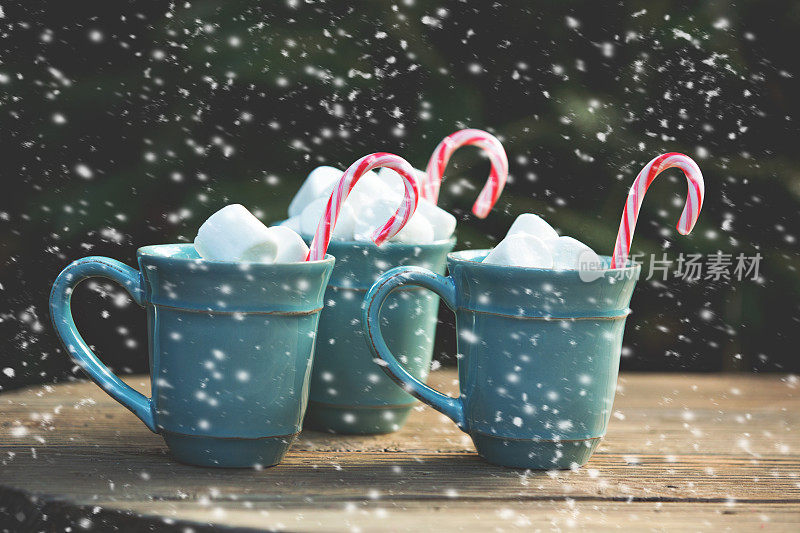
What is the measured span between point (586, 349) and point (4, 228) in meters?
1.01

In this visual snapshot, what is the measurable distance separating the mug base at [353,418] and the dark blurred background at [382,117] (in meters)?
0.57

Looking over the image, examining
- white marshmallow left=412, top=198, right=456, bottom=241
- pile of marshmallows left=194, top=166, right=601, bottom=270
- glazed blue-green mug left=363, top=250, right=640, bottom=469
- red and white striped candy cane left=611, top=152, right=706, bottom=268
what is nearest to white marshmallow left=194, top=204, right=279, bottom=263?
pile of marshmallows left=194, top=166, right=601, bottom=270

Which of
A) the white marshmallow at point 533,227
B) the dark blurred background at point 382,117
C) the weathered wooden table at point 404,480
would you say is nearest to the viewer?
the weathered wooden table at point 404,480

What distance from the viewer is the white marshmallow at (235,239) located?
833 millimetres

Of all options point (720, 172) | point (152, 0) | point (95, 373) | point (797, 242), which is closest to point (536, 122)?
point (720, 172)

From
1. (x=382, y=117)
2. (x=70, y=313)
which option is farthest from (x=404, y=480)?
(x=382, y=117)

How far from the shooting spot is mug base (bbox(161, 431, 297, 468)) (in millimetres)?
829

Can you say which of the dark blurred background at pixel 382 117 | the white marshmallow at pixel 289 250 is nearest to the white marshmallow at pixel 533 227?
the white marshmallow at pixel 289 250

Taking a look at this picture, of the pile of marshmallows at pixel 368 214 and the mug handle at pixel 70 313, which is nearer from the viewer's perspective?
the mug handle at pixel 70 313

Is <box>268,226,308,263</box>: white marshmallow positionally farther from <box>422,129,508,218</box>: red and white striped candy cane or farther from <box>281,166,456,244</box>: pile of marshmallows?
<box>422,129,508,218</box>: red and white striped candy cane

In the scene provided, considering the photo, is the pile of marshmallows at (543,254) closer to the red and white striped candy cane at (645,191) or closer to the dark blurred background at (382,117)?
the red and white striped candy cane at (645,191)

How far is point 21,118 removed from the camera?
1.46 meters

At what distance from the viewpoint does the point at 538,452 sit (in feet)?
2.78

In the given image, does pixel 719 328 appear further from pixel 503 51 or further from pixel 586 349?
pixel 586 349
